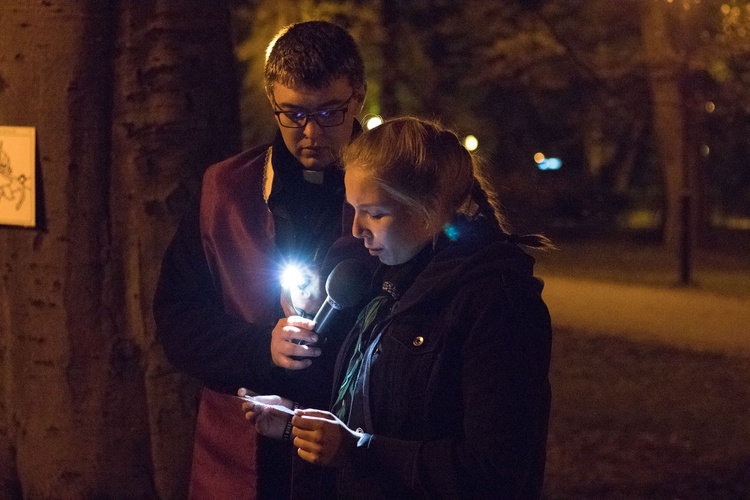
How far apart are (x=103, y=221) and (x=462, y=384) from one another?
1.91 m

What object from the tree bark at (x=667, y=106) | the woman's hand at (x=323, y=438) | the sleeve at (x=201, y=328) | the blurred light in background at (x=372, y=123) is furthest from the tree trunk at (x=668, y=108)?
the woman's hand at (x=323, y=438)

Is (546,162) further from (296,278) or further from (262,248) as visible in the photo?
(296,278)

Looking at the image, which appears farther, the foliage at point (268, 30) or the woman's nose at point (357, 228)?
the foliage at point (268, 30)

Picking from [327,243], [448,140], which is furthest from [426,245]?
[327,243]

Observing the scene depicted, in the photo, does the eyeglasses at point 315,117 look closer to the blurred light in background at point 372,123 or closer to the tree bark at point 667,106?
the blurred light in background at point 372,123

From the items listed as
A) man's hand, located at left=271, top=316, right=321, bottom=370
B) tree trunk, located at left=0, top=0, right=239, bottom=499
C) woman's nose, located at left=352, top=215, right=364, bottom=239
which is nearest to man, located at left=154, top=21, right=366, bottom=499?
man's hand, located at left=271, top=316, right=321, bottom=370

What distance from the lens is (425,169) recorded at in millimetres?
2422

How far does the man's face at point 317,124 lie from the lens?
9.43 ft

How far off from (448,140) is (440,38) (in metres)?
25.9

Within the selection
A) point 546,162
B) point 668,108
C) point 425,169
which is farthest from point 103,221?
point 546,162

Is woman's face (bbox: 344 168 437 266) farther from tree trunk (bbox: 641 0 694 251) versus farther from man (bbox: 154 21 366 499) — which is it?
tree trunk (bbox: 641 0 694 251)

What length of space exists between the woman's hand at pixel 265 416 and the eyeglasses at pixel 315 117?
75 cm

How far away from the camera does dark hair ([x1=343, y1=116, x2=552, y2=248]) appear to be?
242 cm

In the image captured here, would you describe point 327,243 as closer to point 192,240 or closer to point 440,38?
point 192,240
